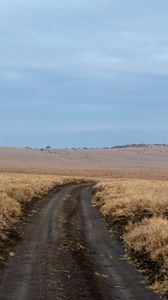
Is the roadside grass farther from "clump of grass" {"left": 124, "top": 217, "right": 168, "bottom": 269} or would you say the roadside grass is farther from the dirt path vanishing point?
the dirt path vanishing point

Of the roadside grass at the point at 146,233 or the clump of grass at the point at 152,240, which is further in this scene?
the clump of grass at the point at 152,240

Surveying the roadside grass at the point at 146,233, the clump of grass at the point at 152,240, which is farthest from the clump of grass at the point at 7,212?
the clump of grass at the point at 152,240

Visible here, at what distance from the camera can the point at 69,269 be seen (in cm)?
1286

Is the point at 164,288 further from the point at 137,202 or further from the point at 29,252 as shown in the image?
the point at 137,202

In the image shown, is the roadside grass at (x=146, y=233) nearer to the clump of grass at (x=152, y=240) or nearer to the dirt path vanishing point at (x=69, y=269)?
the clump of grass at (x=152, y=240)

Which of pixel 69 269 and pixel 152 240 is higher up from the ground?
pixel 152 240

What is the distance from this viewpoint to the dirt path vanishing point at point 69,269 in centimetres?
1053

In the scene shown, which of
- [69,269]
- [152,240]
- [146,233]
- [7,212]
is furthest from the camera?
[7,212]

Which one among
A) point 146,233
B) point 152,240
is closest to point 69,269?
point 152,240

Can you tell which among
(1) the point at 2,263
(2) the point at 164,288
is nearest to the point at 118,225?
(1) the point at 2,263

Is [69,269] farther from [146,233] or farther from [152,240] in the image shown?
[146,233]

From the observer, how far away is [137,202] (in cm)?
2609

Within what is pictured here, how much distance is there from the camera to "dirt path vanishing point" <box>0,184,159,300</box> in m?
10.5

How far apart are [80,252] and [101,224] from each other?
7.19m
